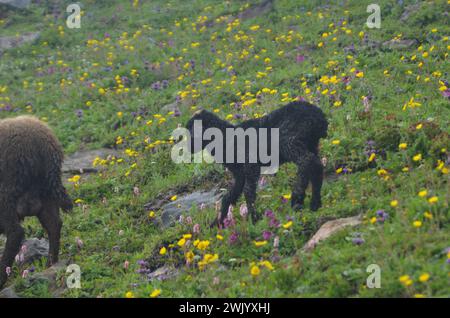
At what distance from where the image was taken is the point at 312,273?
7207mm

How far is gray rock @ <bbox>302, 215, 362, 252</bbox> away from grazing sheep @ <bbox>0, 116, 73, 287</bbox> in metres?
3.59

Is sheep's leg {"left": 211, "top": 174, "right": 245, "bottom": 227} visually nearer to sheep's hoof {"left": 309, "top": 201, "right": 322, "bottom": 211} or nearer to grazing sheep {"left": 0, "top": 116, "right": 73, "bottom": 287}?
sheep's hoof {"left": 309, "top": 201, "right": 322, "bottom": 211}

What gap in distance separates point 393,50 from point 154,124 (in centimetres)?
484

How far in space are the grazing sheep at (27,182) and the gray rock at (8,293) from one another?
31 cm

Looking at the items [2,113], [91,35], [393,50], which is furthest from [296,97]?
[91,35]

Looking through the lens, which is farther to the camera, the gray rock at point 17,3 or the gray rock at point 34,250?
the gray rock at point 17,3

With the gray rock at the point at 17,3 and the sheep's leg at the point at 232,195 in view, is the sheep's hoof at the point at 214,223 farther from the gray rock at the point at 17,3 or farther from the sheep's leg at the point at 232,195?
the gray rock at the point at 17,3

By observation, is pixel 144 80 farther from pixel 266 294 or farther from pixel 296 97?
pixel 266 294

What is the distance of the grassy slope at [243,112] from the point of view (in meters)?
7.36

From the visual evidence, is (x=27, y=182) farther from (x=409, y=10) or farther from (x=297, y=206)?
(x=409, y=10)

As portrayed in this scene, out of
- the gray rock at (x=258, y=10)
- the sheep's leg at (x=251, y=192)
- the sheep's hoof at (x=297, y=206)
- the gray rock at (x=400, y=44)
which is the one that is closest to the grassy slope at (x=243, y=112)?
the sheep's hoof at (x=297, y=206)

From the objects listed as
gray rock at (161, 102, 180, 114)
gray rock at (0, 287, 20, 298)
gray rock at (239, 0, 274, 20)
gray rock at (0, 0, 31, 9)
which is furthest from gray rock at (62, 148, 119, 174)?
gray rock at (0, 0, 31, 9)

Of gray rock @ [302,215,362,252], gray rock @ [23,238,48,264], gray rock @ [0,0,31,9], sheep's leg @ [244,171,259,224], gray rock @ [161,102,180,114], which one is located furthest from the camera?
gray rock @ [0,0,31,9]

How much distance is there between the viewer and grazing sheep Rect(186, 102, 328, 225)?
8750 millimetres
